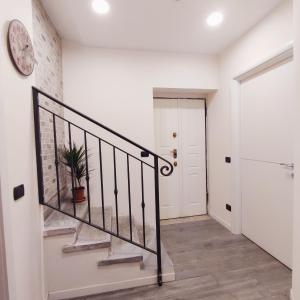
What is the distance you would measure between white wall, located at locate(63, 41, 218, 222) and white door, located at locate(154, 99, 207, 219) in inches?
15.0

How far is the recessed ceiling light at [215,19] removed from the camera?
6.66 feet

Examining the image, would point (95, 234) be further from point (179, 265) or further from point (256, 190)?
point (256, 190)

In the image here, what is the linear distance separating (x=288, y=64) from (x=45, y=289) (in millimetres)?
2955

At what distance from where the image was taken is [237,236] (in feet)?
8.58

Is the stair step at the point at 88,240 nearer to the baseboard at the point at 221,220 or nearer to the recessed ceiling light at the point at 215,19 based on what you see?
the baseboard at the point at 221,220

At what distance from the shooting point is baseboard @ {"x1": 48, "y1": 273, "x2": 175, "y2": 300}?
5.45 ft

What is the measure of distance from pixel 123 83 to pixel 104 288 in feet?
7.68

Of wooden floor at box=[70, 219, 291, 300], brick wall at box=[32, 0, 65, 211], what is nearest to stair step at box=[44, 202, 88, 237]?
brick wall at box=[32, 0, 65, 211]

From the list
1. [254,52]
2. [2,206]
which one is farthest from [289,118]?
[2,206]

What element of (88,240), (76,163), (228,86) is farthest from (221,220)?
(76,163)

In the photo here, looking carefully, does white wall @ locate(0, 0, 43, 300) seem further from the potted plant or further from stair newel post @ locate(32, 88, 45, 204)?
the potted plant

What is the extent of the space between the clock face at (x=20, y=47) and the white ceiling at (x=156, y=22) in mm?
772

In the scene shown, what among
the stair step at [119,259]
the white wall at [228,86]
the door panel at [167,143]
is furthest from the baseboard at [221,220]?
the stair step at [119,259]

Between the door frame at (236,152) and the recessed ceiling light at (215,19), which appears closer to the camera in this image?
the recessed ceiling light at (215,19)
